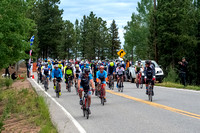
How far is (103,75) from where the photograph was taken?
1521 centimetres

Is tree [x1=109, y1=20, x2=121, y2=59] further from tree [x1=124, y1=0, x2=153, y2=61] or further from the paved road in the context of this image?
the paved road

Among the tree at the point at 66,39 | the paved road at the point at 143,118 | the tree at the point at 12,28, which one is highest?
the tree at the point at 66,39

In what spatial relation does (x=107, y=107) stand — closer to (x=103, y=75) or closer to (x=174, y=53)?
(x=103, y=75)

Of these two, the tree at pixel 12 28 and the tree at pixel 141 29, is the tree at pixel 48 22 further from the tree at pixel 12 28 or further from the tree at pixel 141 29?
the tree at pixel 12 28

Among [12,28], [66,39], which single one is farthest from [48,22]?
[12,28]

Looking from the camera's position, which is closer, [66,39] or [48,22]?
[48,22]

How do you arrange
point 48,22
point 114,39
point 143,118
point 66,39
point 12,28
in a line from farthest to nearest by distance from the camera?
point 114,39 < point 66,39 < point 48,22 < point 12,28 < point 143,118

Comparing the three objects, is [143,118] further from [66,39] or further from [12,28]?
[66,39]

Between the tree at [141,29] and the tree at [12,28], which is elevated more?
the tree at [141,29]

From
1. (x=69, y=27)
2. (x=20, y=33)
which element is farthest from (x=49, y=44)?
(x=20, y=33)

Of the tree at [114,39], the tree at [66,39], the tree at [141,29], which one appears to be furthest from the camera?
the tree at [114,39]

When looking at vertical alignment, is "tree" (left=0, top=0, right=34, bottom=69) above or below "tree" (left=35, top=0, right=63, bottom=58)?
below

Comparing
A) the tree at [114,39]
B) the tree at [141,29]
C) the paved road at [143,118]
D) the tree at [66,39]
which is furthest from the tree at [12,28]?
the tree at [114,39]

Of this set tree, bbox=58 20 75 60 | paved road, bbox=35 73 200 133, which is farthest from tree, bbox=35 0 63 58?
paved road, bbox=35 73 200 133
